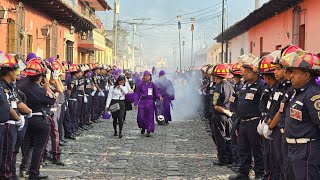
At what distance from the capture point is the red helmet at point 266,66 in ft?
24.8

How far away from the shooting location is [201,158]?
1130 centimetres

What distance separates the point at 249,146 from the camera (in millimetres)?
8523

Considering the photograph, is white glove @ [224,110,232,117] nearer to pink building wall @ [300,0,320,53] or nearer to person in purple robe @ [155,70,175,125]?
pink building wall @ [300,0,320,53]

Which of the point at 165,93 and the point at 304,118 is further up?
the point at 304,118

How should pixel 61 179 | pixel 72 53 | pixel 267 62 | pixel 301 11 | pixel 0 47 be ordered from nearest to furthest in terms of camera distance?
pixel 267 62, pixel 61 179, pixel 0 47, pixel 301 11, pixel 72 53

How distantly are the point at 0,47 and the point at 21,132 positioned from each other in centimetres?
880

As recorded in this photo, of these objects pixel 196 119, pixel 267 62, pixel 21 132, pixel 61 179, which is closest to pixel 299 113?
pixel 267 62

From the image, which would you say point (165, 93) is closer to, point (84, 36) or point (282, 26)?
point (282, 26)

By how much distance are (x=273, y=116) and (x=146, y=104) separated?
337 inches

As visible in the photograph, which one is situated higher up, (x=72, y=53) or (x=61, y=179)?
(x=72, y=53)

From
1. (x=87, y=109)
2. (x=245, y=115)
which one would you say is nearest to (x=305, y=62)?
(x=245, y=115)

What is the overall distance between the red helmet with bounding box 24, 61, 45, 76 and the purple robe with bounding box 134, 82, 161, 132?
6821mm

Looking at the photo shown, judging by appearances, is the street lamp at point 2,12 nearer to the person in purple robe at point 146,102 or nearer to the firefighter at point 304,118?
the person in purple robe at point 146,102

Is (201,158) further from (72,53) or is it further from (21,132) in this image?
(72,53)
